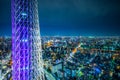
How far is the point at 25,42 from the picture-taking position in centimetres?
284

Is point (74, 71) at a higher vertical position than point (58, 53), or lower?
lower

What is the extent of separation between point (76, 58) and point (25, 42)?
188cm

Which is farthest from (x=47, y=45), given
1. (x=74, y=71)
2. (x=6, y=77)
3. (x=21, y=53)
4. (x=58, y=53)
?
(x=21, y=53)

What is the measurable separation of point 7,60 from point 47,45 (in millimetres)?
845

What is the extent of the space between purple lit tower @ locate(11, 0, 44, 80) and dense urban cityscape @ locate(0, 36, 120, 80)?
1.20 m

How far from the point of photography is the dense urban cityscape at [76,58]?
13.3 ft

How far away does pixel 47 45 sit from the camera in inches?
176

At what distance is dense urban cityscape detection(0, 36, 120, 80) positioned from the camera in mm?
4066

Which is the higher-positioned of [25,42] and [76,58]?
[25,42]

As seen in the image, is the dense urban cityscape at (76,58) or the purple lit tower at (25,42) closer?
the purple lit tower at (25,42)

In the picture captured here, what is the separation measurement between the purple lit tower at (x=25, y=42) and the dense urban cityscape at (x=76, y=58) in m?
1.20

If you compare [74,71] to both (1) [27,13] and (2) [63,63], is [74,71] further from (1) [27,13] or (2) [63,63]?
(1) [27,13]

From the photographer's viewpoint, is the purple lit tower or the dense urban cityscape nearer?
the purple lit tower

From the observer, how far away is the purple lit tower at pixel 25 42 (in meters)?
2.77
